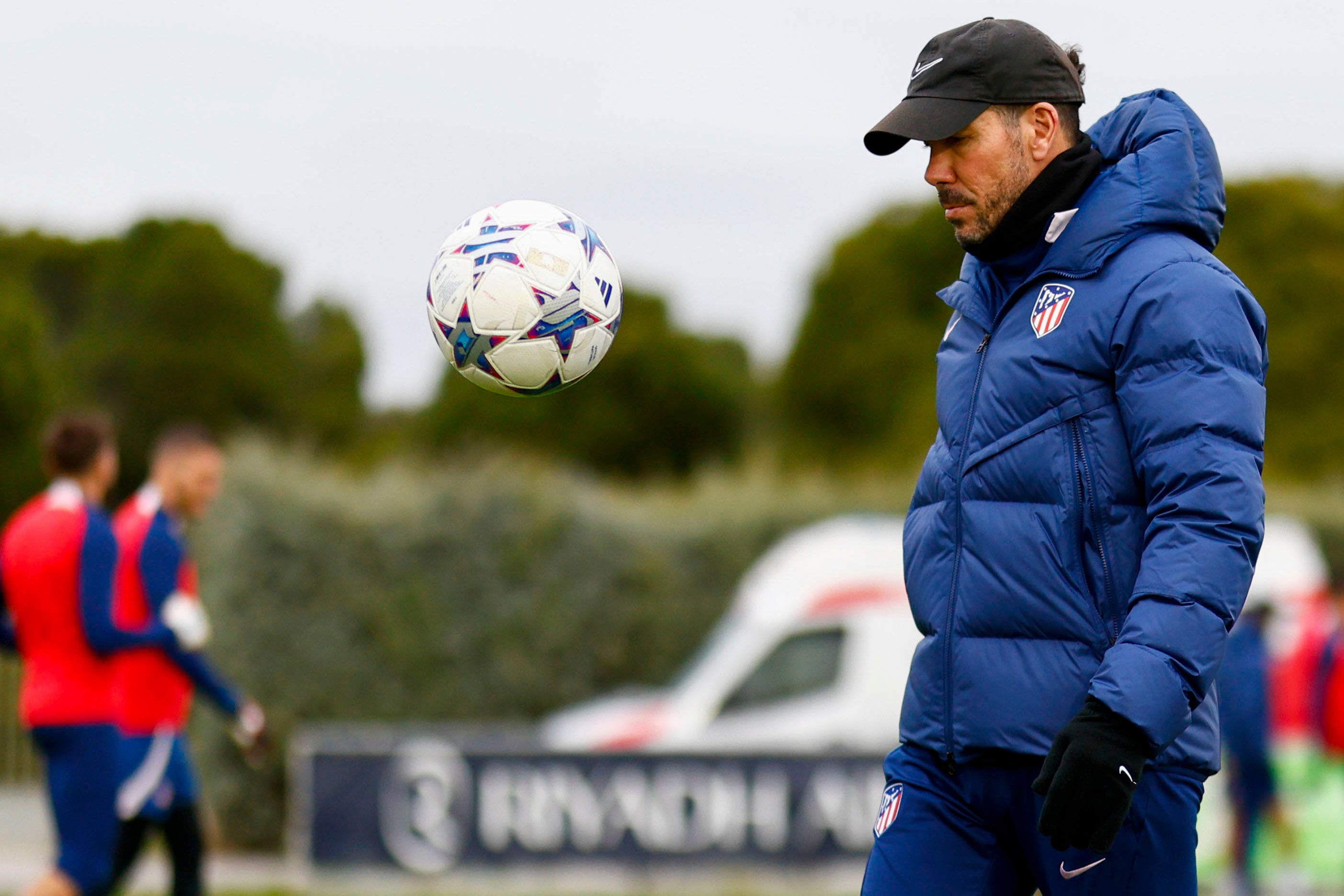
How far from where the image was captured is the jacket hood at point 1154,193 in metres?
2.91

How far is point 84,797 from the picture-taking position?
599 cm

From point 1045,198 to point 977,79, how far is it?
252mm

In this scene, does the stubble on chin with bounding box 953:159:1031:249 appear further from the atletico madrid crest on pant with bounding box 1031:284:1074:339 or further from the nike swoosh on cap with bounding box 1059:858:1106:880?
the nike swoosh on cap with bounding box 1059:858:1106:880

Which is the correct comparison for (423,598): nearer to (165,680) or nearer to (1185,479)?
(165,680)

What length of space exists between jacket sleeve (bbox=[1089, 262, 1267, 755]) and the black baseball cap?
0.43 metres

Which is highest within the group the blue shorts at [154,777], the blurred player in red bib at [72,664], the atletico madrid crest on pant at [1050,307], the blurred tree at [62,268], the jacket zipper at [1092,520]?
the blurred tree at [62,268]

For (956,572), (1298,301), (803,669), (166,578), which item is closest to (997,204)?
(956,572)

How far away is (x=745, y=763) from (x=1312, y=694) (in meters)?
3.57

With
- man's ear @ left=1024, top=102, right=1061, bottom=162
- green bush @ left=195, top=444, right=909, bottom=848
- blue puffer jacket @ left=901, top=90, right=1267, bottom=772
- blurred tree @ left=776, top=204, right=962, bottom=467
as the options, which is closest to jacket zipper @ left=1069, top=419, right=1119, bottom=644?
blue puffer jacket @ left=901, top=90, right=1267, bottom=772

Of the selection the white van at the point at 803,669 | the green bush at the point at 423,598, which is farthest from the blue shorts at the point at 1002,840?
the green bush at the point at 423,598

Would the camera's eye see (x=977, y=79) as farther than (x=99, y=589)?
No

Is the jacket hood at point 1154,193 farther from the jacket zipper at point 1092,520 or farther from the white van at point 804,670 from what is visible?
the white van at point 804,670

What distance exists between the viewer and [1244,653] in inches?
373

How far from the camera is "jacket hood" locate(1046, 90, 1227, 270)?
291 cm
